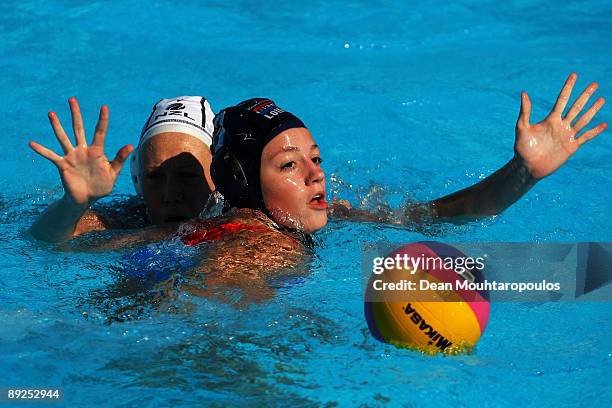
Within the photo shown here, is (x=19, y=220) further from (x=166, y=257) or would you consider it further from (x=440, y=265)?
(x=440, y=265)

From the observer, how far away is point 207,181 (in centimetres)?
567

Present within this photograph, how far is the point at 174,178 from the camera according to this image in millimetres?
5578

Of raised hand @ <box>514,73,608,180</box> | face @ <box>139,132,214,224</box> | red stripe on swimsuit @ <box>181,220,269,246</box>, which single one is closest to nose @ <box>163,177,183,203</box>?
face @ <box>139,132,214,224</box>

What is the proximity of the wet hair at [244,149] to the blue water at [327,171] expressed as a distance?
1.90 feet

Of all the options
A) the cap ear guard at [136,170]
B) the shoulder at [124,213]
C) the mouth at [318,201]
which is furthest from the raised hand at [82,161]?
the shoulder at [124,213]

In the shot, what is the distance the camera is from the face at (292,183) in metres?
5.00

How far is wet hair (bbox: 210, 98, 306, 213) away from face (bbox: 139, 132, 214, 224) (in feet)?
1.20

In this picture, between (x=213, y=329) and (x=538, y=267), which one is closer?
(x=213, y=329)

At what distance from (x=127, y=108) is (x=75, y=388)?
4.37 metres

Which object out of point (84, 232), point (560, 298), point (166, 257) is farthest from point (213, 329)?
point (560, 298)

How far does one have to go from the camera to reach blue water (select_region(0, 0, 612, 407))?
14.4 ft

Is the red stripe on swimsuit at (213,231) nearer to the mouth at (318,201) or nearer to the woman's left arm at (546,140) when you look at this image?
the mouth at (318,201)

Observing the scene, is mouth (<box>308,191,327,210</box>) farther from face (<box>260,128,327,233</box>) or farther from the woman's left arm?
the woman's left arm

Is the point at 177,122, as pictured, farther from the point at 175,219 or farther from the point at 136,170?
the point at 175,219
